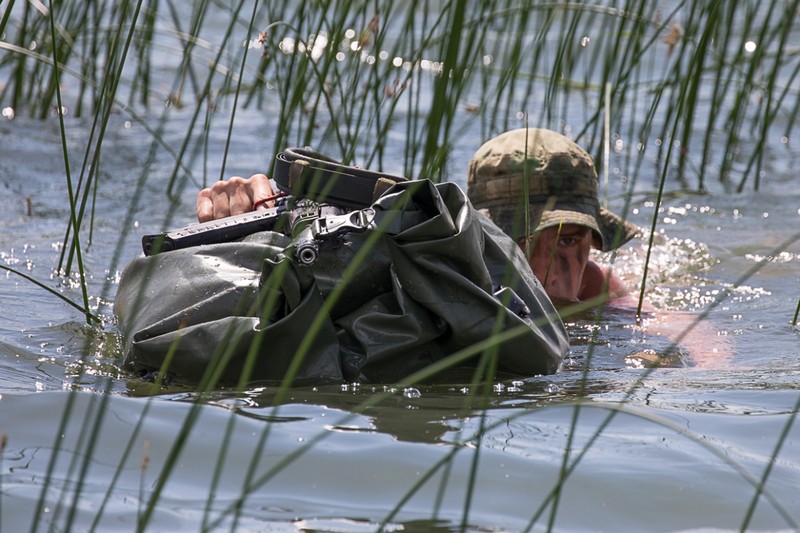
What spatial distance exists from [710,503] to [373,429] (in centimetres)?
66

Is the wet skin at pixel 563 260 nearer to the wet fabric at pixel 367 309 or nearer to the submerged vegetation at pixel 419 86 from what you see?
the submerged vegetation at pixel 419 86

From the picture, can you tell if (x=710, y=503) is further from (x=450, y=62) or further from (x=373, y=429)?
(x=450, y=62)

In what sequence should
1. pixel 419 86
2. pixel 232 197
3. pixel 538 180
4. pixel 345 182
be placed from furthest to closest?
pixel 419 86 → pixel 538 180 → pixel 232 197 → pixel 345 182

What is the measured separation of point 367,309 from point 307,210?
1.13 feet

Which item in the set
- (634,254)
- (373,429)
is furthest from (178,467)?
(634,254)

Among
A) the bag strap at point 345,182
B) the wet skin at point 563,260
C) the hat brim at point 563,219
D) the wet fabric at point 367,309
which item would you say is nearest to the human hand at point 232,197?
the bag strap at point 345,182

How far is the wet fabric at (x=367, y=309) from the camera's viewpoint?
2480 millimetres

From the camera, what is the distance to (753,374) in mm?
3027

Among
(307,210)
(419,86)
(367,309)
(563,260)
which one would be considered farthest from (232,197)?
(419,86)

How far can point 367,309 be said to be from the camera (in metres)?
2.57

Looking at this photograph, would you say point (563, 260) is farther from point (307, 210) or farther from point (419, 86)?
point (307, 210)

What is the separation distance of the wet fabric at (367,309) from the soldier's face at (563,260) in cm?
96

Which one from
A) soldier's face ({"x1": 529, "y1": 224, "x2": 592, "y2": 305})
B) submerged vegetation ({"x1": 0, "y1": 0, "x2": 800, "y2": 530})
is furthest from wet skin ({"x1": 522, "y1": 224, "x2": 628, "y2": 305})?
submerged vegetation ({"x1": 0, "y1": 0, "x2": 800, "y2": 530})

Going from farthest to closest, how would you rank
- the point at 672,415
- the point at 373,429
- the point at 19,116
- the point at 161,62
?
the point at 161,62 < the point at 19,116 < the point at 672,415 < the point at 373,429
